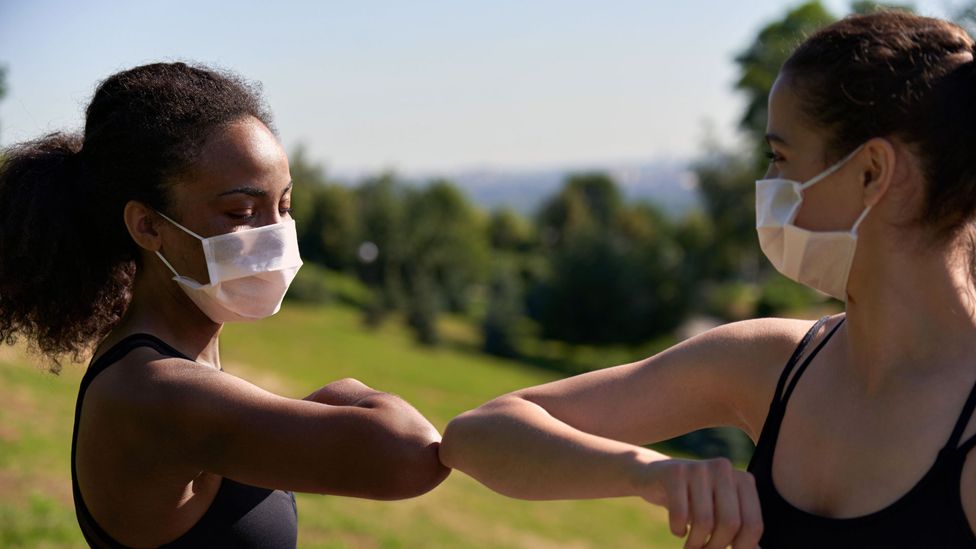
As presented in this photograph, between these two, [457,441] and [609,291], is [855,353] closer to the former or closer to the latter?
[457,441]

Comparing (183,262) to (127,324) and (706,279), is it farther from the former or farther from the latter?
(706,279)

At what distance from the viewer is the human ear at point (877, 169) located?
2062mm

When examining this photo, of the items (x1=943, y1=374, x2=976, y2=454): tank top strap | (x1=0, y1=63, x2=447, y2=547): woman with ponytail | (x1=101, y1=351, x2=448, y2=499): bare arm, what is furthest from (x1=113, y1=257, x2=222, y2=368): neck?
(x1=943, y1=374, x2=976, y2=454): tank top strap

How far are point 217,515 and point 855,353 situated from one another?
1529 millimetres

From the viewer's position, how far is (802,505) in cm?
221

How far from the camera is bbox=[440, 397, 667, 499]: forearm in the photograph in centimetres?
209

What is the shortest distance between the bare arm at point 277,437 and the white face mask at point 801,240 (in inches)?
36.0

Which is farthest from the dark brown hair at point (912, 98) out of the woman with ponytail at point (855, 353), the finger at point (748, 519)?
the finger at point (748, 519)

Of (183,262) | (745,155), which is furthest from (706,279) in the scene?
(183,262)

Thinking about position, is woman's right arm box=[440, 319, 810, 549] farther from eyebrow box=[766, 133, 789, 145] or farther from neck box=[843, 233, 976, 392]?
eyebrow box=[766, 133, 789, 145]

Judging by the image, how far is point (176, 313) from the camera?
2.66 meters

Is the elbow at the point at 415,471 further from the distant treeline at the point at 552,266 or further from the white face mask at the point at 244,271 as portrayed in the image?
the distant treeline at the point at 552,266

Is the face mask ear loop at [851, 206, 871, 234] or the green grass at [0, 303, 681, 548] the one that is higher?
the face mask ear loop at [851, 206, 871, 234]

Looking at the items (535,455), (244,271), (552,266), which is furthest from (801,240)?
(552,266)
